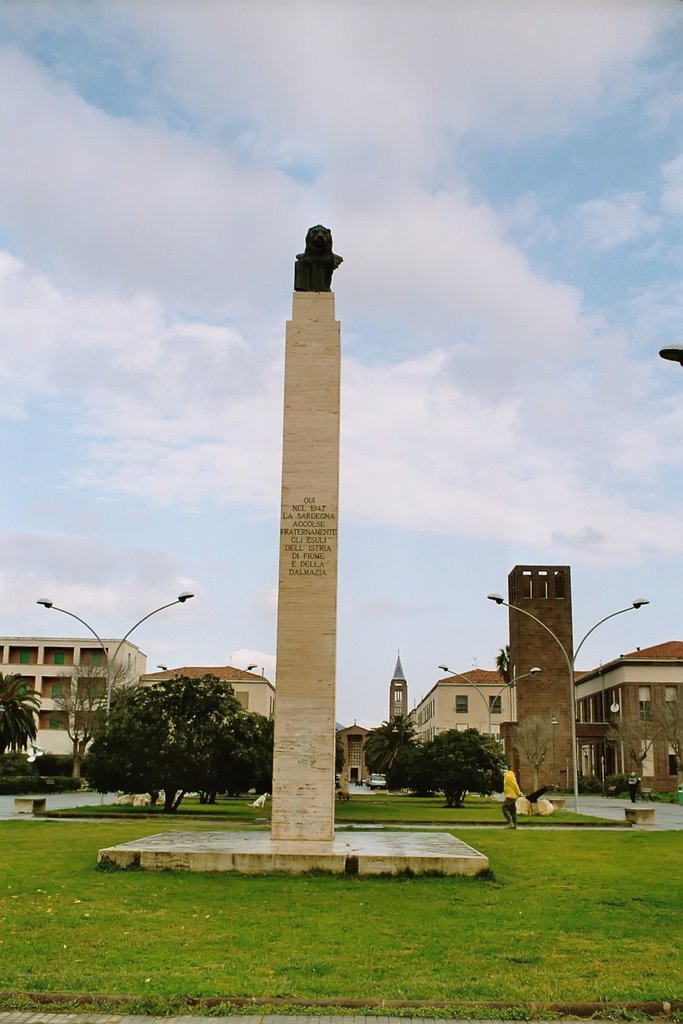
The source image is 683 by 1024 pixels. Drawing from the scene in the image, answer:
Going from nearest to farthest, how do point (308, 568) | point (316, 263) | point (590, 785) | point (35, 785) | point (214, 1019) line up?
point (214, 1019), point (308, 568), point (316, 263), point (35, 785), point (590, 785)

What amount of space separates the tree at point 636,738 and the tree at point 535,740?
482 cm

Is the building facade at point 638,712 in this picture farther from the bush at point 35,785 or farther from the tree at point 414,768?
the bush at point 35,785

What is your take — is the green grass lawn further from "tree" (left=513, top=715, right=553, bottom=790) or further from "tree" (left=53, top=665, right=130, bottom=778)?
"tree" (left=53, top=665, right=130, bottom=778)

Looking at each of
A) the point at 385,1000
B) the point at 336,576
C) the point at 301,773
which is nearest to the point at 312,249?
the point at 336,576

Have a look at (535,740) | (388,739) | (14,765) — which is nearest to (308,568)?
(14,765)

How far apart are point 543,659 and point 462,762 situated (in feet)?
115

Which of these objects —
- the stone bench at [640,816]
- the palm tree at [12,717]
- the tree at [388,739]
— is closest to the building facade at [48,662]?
the tree at [388,739]

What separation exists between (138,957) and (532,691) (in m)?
67.7

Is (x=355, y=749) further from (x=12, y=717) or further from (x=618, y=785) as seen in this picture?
(x=12, y=717)

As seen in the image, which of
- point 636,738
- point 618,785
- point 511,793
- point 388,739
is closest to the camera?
point 511,793

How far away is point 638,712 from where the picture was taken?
72.5 m

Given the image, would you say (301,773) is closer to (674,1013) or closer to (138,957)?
(138,957)

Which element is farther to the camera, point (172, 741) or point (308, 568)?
point (172, 741)

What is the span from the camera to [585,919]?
1028cm
